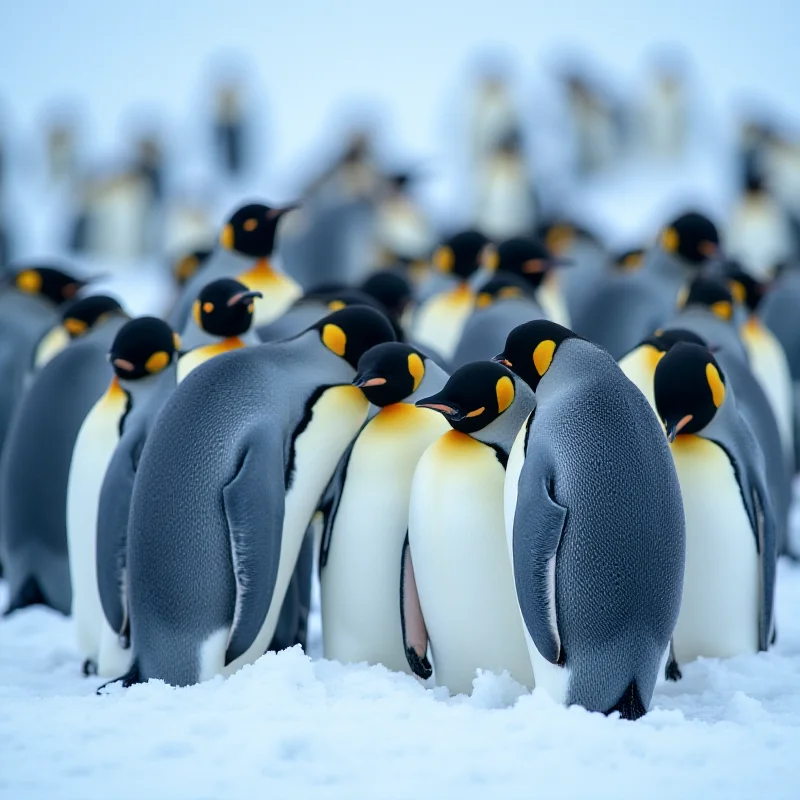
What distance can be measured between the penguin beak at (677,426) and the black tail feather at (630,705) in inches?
27.9

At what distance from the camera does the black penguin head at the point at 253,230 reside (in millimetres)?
5238

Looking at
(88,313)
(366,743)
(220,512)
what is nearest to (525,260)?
(88,313)

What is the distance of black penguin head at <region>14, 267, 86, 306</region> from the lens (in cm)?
596

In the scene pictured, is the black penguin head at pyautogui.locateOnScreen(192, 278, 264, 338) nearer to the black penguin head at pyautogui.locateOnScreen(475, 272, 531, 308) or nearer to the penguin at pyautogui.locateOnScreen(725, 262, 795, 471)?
the black penguin head at pyautogui.locateOnScreen(475, 272, 531, 308)

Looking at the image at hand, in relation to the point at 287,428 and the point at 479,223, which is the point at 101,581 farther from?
the point at 479,223

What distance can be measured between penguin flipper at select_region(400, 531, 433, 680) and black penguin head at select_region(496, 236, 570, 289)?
2972 millimetres

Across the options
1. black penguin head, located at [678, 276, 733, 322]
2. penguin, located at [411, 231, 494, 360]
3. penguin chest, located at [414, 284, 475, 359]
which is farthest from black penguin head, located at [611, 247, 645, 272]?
black penguin head, located at [678, 276, 733, 322]

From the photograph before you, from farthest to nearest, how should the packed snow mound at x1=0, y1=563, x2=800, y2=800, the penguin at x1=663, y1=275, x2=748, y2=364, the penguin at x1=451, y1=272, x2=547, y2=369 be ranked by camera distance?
the penguin at x1=451, y1=272, x2=547, y2=369 < the penguin at x1=663, y1=275, x2=748, y2=364 < the packed snow mound at x1=0, y1=563, x2=800, y2=800

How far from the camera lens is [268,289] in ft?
17.2

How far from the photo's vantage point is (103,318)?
4.68m

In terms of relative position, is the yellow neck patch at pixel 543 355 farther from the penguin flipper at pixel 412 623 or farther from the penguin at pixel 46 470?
the penguin at pixel 46 470

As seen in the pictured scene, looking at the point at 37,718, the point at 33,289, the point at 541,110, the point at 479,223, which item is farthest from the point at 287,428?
the point at 541,110

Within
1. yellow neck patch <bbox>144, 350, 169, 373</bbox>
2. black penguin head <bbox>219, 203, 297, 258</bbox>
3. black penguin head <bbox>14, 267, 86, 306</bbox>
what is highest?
black penguin head <bbox>219, 203, 297, 258</bbox>

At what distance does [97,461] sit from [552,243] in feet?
24.2
